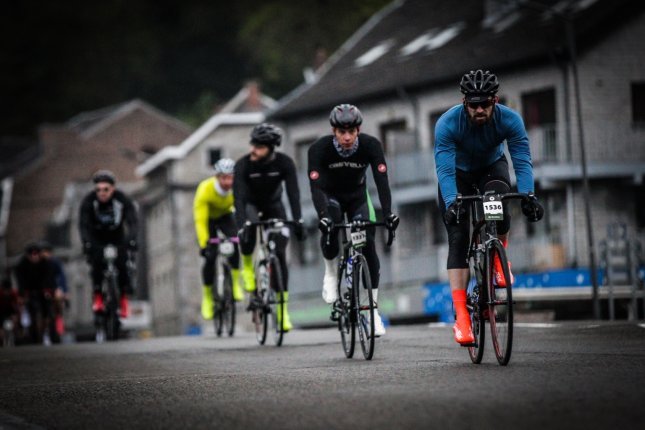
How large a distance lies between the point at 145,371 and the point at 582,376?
4382 mm

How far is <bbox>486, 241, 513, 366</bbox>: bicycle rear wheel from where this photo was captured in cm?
991

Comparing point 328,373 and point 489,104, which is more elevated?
point 489,104

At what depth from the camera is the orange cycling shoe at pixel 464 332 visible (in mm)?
10734

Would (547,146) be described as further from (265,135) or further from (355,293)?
(355,293)

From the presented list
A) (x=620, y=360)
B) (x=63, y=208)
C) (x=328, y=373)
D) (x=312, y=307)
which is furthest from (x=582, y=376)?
(x=63, y=208)

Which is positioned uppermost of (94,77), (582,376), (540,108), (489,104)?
(94,77)

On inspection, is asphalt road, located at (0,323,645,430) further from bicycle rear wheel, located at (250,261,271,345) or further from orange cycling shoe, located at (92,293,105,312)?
orange cycling shoe, located at (92,293,105,312)

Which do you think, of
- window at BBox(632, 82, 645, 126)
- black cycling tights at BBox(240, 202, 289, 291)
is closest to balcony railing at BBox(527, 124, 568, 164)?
window at BBox(632, 82, 645, 126)

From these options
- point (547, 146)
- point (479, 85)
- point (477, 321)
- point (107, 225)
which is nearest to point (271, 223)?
point (107, 225)

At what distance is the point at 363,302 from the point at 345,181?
140 centimetres

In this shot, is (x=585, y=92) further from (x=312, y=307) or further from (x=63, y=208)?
(x=63, y=208)

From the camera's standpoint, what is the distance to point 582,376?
30.4 feet

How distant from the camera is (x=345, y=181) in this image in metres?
13.0

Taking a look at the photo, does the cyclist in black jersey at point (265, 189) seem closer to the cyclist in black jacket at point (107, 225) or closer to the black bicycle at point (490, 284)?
the cyclist in black jacket at point (107, 225)
